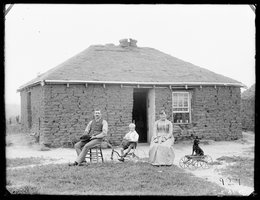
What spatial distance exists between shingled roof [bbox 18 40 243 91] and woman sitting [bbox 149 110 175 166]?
5382 millimetres

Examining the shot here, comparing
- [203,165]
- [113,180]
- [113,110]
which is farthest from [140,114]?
[113,180]

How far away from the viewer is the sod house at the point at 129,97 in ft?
48.4

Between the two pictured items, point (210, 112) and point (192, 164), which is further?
point (210, 112)

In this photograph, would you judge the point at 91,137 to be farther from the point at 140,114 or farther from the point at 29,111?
the point at 29,111

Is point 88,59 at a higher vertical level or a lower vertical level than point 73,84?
higher

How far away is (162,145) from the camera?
1011 centimetres

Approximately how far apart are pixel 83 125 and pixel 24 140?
4454 mm

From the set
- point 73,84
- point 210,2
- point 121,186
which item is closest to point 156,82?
point 73,84

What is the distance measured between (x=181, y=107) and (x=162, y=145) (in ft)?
22.7

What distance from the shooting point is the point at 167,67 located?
60.8ft

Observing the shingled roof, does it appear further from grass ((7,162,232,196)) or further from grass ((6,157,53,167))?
grass ((7,162,232,196))

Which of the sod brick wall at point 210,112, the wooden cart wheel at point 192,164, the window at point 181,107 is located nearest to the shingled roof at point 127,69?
the sod brick wall at point 210,112

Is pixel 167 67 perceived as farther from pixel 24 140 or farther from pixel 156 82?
pixel 24 140

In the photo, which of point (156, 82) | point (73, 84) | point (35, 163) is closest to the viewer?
point (35, 163)
